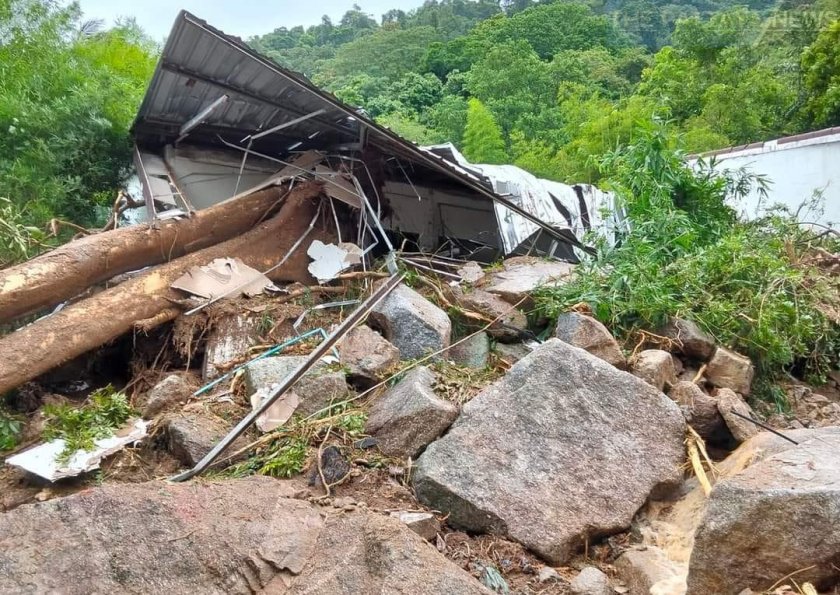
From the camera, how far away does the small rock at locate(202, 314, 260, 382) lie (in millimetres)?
4453

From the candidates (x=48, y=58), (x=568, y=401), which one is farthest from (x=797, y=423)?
(x=48, y=58)

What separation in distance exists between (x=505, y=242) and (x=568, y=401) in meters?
3.87

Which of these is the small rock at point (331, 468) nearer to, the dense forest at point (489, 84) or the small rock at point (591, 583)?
the small rock at point (591, 583)

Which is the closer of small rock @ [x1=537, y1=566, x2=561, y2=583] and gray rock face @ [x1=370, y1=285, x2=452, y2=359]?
small rock @ [x1=537, y1=566, x2=561, y2=583]

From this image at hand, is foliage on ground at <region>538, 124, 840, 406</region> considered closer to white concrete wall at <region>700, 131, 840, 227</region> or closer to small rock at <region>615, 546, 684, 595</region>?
small rock at <region>615, 546, 684, 595</region>

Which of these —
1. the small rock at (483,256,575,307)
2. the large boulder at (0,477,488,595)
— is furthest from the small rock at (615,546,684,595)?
the small rock at (483,256,575,307)

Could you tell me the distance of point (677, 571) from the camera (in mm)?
2768

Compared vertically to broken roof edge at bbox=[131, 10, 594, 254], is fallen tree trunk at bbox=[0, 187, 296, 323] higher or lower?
lower

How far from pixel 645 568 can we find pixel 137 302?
359 cm

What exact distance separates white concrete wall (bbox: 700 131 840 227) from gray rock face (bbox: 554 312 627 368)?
20.8 feet

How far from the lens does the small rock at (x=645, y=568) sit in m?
2.72

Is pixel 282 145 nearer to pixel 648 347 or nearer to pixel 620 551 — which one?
pixel 648 347

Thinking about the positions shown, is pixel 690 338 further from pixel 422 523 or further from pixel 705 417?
pixel 422 523

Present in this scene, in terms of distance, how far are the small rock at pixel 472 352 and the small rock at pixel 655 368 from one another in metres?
1.05
